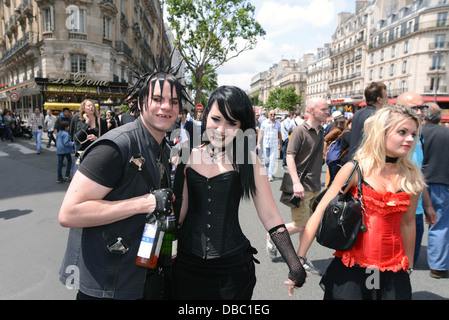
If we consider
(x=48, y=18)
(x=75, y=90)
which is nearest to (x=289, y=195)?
(x=75, y=90)

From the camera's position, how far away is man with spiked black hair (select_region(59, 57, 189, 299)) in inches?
55.0

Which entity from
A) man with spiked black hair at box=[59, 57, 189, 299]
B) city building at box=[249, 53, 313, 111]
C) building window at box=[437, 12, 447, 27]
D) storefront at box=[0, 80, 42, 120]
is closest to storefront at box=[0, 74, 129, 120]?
storefront at box=[0, 80, 42, 120]

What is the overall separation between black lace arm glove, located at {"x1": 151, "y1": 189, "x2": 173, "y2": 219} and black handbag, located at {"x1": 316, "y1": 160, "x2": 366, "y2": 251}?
3.35 feet

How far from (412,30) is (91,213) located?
178 ft

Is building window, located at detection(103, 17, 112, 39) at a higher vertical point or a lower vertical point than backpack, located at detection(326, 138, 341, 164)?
higher

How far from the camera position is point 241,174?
1.89 meters

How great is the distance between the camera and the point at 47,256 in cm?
372

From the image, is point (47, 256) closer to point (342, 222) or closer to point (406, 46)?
point (342, 222)

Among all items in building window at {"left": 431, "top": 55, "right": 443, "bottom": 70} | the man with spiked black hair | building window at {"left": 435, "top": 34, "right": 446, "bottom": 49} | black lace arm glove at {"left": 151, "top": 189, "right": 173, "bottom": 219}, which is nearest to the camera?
the man with spiked black hair

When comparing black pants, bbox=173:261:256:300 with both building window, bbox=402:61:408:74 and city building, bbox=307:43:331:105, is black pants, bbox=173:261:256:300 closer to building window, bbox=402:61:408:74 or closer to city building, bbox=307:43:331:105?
building window, bbox=402:61:408:74

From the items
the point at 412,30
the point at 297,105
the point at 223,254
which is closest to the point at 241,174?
the point at 223,254

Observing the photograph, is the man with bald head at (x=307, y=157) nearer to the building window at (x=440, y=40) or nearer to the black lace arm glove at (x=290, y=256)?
the black lace arm glove at (x=290, y=256)

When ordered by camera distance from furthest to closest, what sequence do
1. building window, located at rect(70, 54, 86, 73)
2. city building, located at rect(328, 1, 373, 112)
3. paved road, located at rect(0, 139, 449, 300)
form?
city building, located at rect(328, 1, 373, 112)
building window, located at rect(70, 54, 86, 73)
paved road, located at rect(0, 139, 449, 300)

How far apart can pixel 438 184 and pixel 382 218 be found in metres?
2.20
